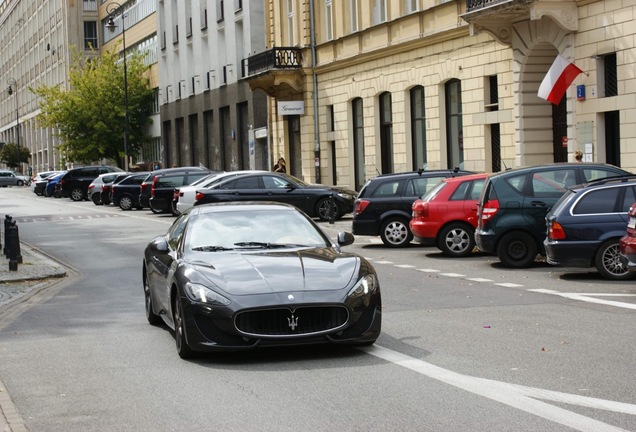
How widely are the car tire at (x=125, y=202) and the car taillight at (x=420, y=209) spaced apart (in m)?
28.8

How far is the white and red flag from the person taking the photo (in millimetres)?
29016

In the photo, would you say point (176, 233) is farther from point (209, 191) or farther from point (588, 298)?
point (209, 191)

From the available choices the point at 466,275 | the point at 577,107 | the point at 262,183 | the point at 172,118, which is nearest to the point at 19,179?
the point at 172,118

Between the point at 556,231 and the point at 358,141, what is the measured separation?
28304mm

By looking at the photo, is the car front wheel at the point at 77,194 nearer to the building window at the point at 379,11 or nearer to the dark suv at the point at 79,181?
the dark suv at the point at 79,181

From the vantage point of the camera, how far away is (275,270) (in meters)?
10.6

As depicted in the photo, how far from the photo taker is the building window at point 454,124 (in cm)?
3709

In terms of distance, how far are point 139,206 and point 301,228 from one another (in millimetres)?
38906

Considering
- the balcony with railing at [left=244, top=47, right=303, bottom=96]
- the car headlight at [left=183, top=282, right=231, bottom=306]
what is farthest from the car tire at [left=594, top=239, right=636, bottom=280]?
the balcony with railing at [left=244, top=47, right=303, bottom=96]

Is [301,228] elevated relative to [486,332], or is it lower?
elevated

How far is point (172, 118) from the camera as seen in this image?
2936 inches

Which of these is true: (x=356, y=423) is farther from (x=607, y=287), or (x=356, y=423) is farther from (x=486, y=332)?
(x=607, y=287)

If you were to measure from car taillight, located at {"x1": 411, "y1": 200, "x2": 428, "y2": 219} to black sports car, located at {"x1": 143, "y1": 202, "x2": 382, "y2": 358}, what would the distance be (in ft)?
35.3

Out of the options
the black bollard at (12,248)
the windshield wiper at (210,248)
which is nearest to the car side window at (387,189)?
the black bollard at (12,248)
